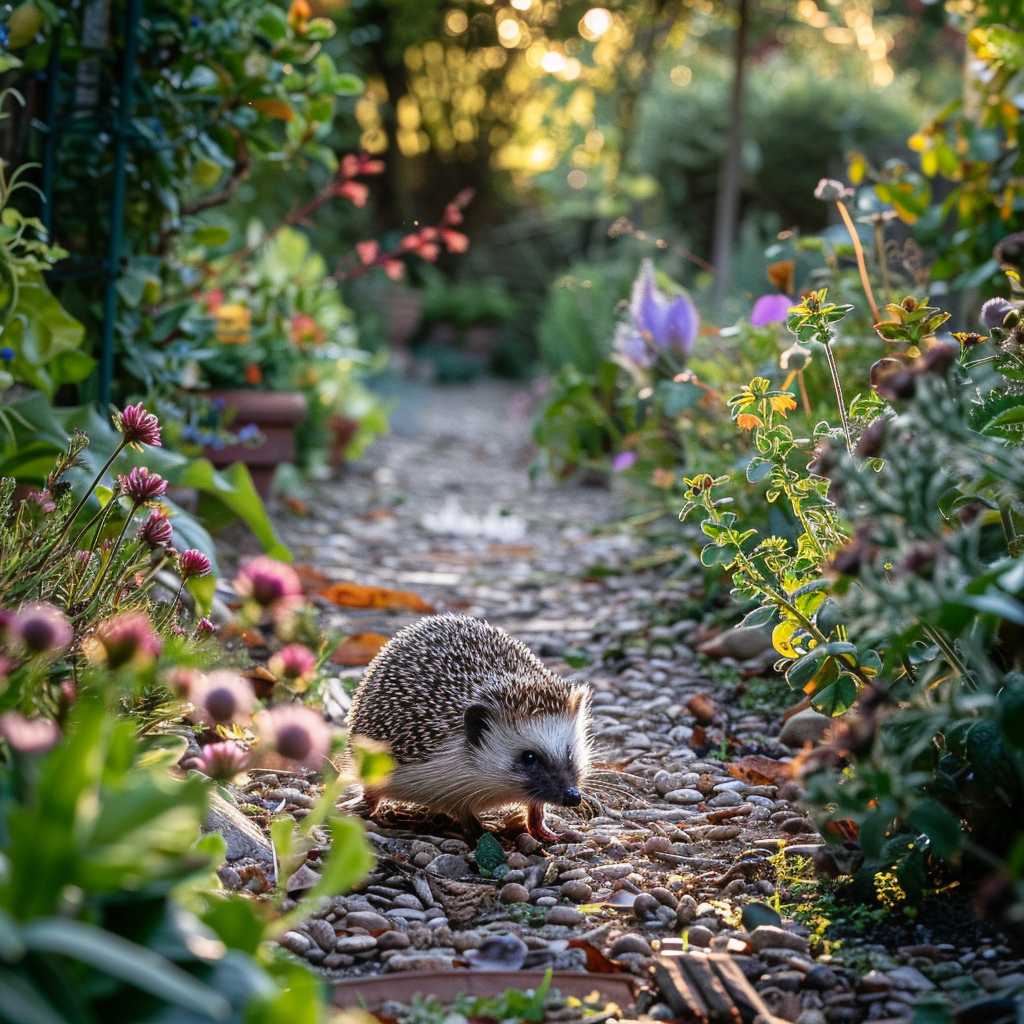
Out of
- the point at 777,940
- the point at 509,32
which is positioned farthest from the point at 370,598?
the point at 509,32

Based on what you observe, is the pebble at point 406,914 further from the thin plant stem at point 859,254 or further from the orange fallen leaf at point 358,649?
the thin plant stem at point 859,254

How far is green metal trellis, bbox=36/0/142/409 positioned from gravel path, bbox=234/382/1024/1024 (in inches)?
52.3

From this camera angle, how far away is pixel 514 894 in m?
2.26

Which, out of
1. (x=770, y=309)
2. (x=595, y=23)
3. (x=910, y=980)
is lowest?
(x=910, y=980)

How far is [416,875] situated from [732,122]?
6.07m

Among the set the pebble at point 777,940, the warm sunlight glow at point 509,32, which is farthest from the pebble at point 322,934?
the warm sunlight glow at point 509,32

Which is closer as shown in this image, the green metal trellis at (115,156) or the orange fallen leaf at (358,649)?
the green metal trellis at (115,156)

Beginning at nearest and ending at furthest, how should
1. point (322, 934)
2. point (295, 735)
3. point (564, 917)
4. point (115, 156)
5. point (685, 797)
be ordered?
1. point (295, 735)
2. point (322, 934)
3. point (564, 917)
4. point (685, 797)
5. point (115, 156)

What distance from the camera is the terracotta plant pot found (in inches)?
201

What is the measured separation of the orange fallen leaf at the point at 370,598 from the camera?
169 inches

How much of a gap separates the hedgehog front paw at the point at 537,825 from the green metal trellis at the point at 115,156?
2111mm

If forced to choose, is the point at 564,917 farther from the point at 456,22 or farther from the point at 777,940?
the point at 456,22

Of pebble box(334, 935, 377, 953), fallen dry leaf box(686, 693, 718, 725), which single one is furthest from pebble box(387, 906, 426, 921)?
fallen dry leaf box(686, 693, 718, 725)

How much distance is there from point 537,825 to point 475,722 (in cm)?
29
